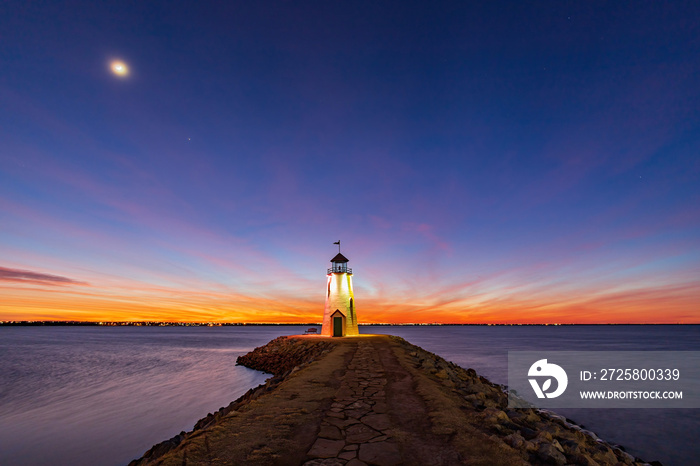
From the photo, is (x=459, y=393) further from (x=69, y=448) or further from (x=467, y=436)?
(x=69, y=448)

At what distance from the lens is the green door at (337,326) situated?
31109mm

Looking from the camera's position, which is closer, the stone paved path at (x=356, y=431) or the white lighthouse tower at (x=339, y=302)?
the stone paved path at (x=356, y=431)

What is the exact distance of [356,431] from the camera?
6.30m

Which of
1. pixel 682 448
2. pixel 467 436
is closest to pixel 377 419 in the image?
pixel 467 436

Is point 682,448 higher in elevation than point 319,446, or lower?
lower

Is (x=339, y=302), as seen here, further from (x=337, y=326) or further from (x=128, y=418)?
(x=128, y=418)

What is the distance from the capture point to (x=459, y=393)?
35.3 feet

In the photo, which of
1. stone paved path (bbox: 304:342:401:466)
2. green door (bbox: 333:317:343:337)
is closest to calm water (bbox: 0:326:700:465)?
green door (bbox: 333:317:343:337)

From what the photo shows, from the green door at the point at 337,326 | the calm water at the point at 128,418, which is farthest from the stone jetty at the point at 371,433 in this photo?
the green door at the point at 337,326

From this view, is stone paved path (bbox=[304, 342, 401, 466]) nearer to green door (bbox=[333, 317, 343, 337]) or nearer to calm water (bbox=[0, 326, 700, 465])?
calm water (bbox=[0, 326, 700, 465])

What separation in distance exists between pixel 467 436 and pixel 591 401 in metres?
21.1

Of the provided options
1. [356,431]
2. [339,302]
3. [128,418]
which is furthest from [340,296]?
[356,431]

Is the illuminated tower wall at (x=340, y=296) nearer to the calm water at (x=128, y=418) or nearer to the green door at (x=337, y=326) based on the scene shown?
the green door at (x=337, y=326)

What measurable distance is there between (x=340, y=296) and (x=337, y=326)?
8.91ft
